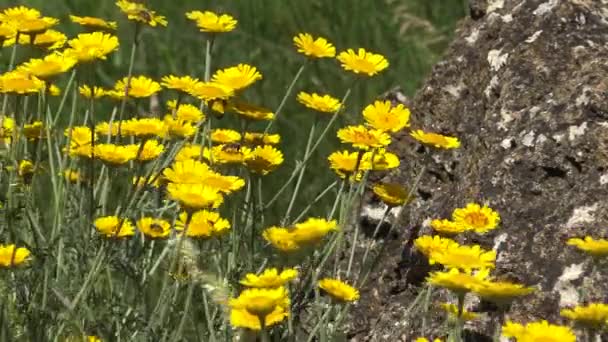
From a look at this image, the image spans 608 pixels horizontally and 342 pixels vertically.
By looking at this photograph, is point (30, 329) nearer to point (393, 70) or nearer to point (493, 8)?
point (493, 8)

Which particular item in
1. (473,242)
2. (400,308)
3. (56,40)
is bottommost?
(400,308)

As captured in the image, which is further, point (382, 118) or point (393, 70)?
point (393, 70)

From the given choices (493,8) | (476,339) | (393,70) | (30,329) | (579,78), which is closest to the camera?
(30,329)

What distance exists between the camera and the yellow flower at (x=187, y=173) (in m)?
1.89

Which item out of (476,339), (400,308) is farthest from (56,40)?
(476,339)

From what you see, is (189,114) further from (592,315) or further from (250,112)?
(592,315)

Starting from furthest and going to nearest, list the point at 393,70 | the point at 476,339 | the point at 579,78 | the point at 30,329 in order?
1. the point at 393,70
2. the point at 579,78
3. the point at 476,339
4. the point at 30,329

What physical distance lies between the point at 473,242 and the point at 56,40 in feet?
2.90

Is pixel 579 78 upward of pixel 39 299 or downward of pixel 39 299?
upward

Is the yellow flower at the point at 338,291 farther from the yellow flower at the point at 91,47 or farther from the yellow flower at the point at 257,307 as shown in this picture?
the yellow flower at the point at 91,47

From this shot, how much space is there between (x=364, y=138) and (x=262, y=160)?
181 millimetres

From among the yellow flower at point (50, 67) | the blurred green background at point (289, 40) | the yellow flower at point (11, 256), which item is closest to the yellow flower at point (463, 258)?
the yellow flower at point (11, 256)

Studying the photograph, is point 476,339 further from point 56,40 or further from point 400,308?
point 56,40

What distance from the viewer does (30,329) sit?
1773mm
